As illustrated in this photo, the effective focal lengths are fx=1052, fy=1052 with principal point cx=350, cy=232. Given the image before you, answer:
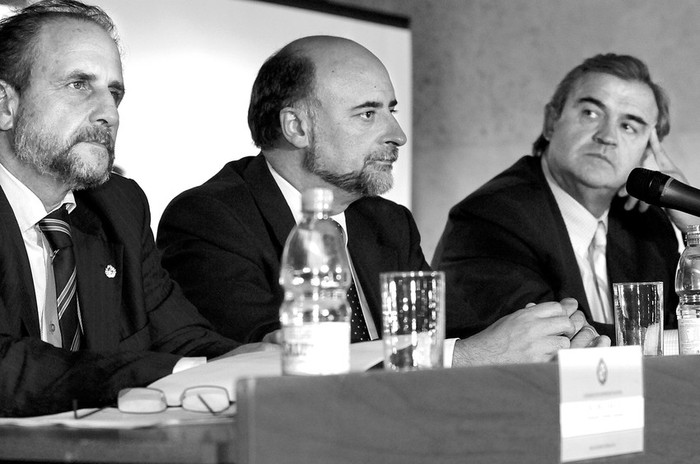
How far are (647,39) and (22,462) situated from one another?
3.55 m

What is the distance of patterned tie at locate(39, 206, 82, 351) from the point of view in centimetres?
187

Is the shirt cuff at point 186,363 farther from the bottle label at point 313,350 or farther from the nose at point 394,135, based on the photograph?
the nose at point 394,135

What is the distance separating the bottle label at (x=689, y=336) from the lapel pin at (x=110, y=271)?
3.32 ft

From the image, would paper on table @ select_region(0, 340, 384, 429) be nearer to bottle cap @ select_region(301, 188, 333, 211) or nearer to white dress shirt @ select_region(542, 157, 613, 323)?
bottle cap @ select_region(301, 188, 333, 211)

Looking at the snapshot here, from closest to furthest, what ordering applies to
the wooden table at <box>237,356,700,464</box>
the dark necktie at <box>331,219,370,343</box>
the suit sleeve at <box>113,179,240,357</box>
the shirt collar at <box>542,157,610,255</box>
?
the wooden table at <box>237,356,700,464</box>
the suit sleeve at <box>113,179,240,357</box>
the dark necktie at <box>331,219,370,343</box>
the shirt collar at <box>542,157,610,255</box>

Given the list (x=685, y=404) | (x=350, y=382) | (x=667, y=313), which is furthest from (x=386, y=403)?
(x=667, y=313)

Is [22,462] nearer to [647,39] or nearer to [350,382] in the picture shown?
[350,382]

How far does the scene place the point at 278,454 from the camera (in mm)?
933

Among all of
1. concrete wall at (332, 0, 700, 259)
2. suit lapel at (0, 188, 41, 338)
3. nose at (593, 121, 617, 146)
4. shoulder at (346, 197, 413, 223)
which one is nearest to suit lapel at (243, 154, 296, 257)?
shoulder at (346, 197, 413, 223)

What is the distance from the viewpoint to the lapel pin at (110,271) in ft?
6.38

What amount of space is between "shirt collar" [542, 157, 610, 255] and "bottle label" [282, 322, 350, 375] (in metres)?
1.97

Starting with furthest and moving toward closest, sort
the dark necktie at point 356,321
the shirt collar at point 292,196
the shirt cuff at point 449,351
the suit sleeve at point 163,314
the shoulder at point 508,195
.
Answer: the shoulder at point 508,195, the shirt collar at point 292,196, the dark necktie at point 356,321, the suit sleeve at point 163,314, the shirt cuff at point 449,351

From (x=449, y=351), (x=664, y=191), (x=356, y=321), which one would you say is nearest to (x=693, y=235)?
(x=664, y=191)

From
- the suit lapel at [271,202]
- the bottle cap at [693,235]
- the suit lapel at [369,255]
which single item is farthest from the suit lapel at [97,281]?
the bottle cap at [693,235]
